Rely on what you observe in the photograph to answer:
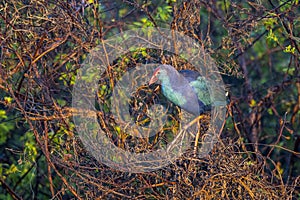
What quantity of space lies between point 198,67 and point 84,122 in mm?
848

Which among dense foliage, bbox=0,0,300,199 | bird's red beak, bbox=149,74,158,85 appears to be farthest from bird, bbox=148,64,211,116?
dense foliage, bbox=0,0,300,199

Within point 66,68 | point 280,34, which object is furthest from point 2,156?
point 280,34

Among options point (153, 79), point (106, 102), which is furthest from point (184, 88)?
point (106, 102)

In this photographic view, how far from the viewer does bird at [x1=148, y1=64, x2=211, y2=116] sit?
4.43 m

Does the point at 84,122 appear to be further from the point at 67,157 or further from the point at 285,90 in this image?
the point at 285,90

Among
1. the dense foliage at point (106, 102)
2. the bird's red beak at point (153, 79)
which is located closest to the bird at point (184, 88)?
the bird's red beak at point (153, 79)

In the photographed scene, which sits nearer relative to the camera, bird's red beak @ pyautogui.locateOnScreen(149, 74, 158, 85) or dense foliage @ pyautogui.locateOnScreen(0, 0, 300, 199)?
dense foliage @ pyautogui.locateOnScreen(0, 0, 300, 199)

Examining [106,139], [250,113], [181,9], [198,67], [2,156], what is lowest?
[2,156]

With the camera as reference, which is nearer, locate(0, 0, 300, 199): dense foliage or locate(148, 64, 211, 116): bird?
locate(0, 0, 300, 199): dense foliage

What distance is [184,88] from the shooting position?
4.60 metres

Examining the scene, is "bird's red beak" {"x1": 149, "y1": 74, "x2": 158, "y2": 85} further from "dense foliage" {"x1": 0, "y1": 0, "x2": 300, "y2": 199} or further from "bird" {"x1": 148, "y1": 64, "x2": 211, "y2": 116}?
"dense foliage" {"x1": 0, "y1": 0, "x2": 300, "y2": 199}

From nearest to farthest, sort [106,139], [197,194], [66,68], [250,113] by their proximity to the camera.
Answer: [197,194] < [106,139] < [66,68] < [250,113]

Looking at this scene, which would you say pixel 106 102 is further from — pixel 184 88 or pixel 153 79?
pixel 184 88

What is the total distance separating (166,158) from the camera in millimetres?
4012
